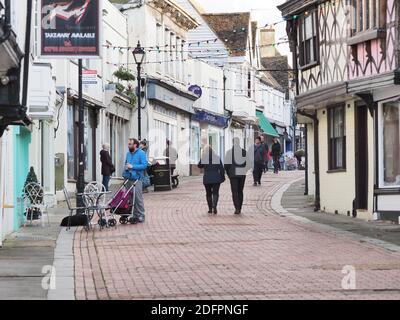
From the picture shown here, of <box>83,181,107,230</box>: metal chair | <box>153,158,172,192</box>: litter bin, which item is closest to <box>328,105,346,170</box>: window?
<box>83,181,107,230</box>: metal chair

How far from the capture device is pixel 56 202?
26.3m

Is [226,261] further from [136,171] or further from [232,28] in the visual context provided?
[232,28]

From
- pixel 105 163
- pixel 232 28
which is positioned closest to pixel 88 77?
pixel 105 163

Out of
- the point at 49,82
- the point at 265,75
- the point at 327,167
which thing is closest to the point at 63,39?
the point at 49,82

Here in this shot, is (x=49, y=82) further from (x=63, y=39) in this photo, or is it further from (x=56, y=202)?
(x=56, y=202)

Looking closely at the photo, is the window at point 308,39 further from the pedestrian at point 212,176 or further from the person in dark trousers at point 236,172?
the pedestrian at point 212,176

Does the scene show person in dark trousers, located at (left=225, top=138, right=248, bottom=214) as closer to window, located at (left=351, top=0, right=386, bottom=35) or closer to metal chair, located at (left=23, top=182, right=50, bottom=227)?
window, located at (left=351, top=0, right=386, bottom=35)

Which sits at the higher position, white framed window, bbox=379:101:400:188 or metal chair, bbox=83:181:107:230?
white framed window, bbox=379:101:400:188

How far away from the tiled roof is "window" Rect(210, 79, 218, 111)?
5095mm

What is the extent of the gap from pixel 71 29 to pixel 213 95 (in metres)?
36.9

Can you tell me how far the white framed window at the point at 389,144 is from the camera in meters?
20.3

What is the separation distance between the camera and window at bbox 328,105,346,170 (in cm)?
2325

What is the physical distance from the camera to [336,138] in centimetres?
2388

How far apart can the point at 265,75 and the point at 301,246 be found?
5788 cm
